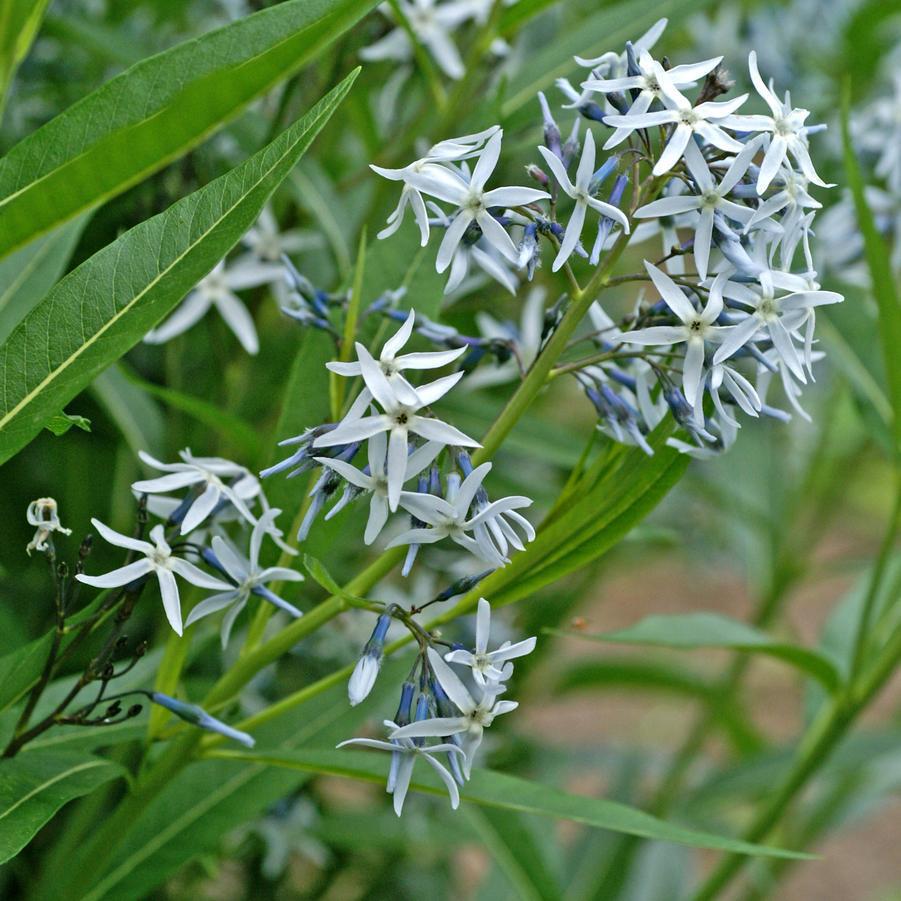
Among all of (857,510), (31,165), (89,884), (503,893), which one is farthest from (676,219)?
(857,510)

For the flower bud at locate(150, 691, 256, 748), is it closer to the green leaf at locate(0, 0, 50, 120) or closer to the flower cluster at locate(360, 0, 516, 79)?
the green leaf at locate(0, 0, 50, 120)

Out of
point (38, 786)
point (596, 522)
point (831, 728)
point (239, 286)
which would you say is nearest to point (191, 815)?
point (38, 786)

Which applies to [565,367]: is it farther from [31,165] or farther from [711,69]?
[31,165]

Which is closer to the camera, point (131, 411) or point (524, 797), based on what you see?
point (524, 797)

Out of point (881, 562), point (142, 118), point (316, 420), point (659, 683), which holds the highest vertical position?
point (142, 118)

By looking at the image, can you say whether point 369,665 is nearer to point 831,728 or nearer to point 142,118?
point 142,118

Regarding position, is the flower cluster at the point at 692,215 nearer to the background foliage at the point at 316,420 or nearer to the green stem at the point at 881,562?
the background foliage at the point at 316,420

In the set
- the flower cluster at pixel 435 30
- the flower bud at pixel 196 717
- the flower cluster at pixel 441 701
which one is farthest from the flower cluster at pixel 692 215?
the flower cluster at pixel 435 30
